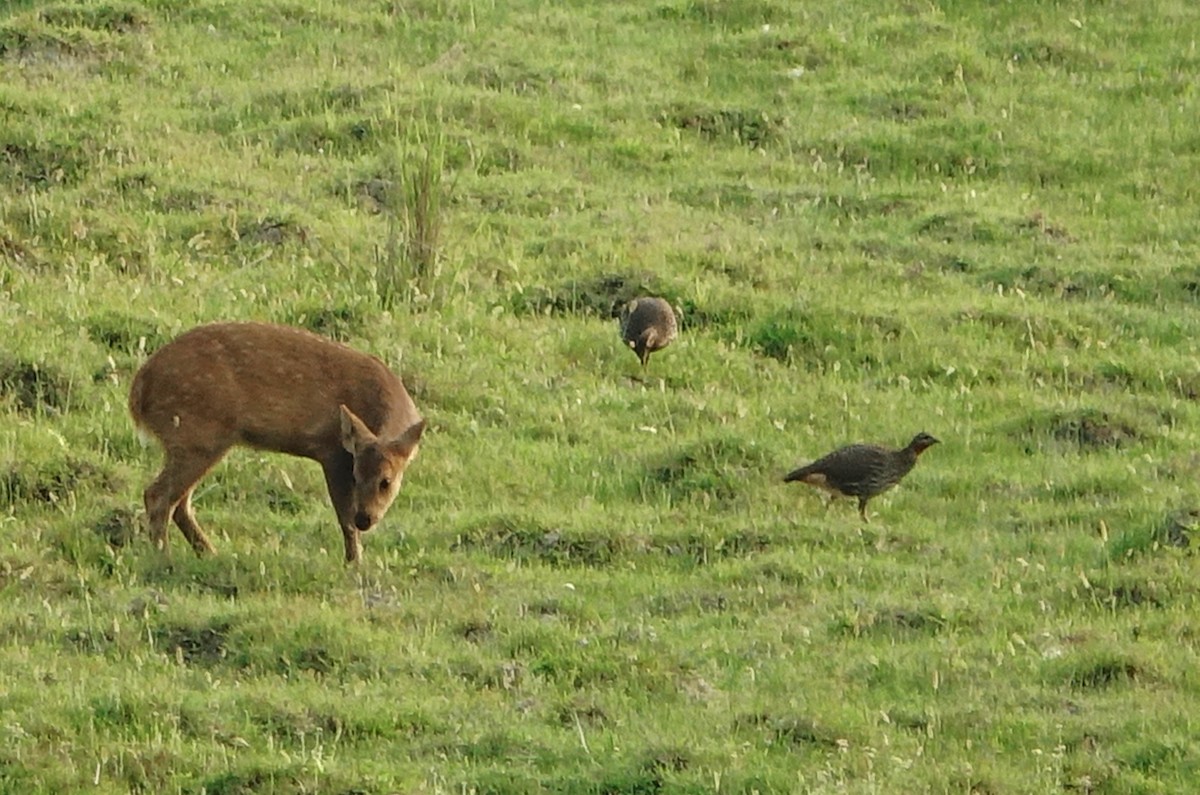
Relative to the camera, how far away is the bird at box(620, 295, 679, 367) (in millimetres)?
13016

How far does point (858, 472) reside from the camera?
1094 cm

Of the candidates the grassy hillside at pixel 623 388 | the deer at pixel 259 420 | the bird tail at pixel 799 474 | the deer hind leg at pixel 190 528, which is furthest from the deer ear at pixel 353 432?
the bird tail at pixel 799 474

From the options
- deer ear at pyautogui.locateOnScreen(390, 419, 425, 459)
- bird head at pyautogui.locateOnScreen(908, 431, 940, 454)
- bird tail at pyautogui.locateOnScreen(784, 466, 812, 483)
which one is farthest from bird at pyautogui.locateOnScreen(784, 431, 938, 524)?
deer ear at pyautogui.locateOnScreen(390, 419, 425, 459)

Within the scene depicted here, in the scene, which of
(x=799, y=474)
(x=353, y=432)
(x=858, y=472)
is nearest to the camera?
(x=353, y=432)

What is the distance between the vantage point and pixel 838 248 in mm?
15789

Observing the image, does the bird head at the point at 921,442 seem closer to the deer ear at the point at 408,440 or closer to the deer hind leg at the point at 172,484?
the deer ear at the point at 408,440

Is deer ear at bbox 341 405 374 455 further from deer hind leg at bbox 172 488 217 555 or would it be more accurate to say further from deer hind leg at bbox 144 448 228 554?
deer hind leg at bbox 172 488 217 555

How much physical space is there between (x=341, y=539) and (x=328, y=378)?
2.40 feet

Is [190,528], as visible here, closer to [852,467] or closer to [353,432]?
[353,432]

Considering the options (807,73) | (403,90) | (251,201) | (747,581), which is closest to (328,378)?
(747,581)

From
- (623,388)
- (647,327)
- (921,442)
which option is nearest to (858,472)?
(921,442)

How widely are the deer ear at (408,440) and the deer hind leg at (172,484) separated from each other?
2.50ft

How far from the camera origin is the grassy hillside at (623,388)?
8.12 m

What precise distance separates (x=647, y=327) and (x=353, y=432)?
3.47 meters
